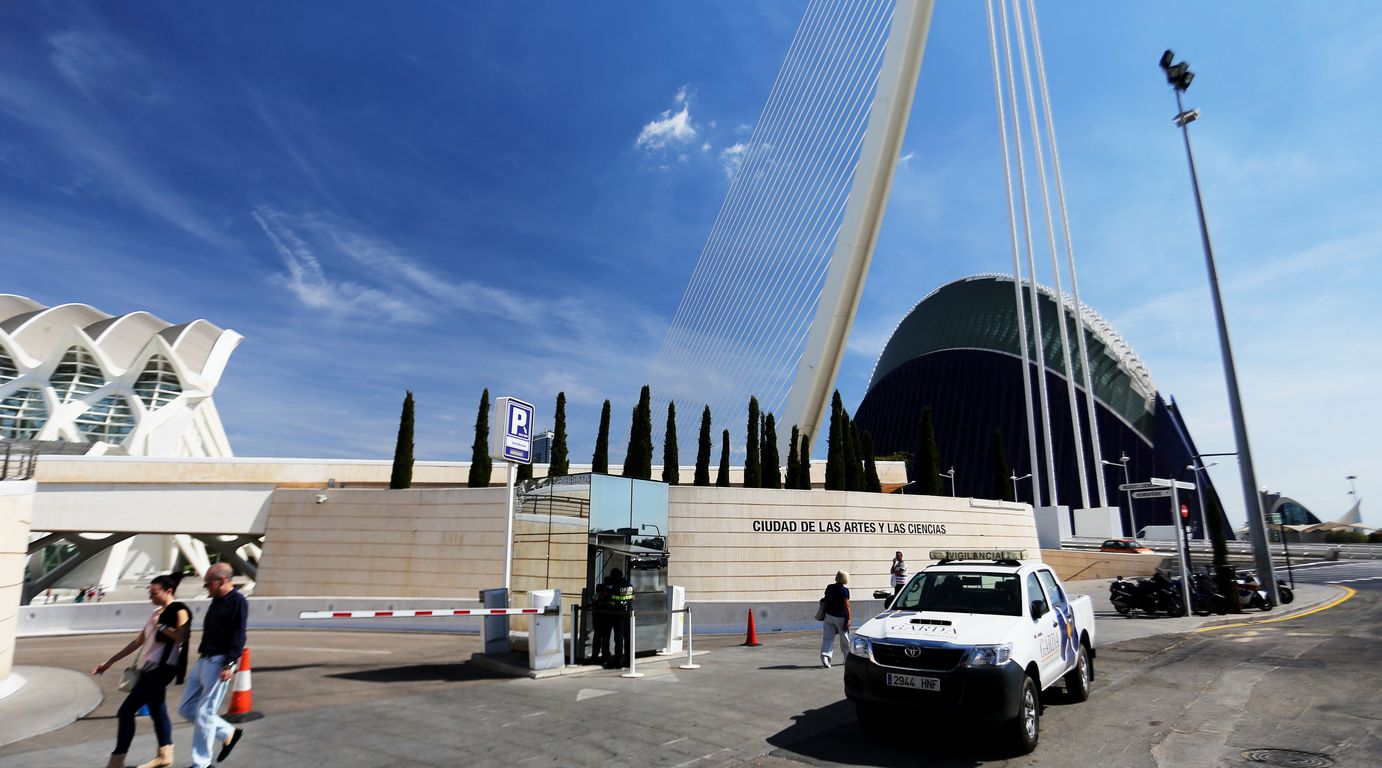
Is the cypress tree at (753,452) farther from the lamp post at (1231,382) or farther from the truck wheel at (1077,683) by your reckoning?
the truck wheel at (1077,683)

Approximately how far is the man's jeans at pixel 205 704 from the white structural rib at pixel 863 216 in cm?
2724

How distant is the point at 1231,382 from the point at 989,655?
72.0ft

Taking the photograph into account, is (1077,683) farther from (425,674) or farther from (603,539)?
(425,674)

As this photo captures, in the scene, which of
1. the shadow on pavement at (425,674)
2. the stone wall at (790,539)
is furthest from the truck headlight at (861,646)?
the stone wall at (790,539)

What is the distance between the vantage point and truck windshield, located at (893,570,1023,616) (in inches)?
283

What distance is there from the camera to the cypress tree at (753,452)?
31969 millimetres

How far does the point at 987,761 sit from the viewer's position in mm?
5914

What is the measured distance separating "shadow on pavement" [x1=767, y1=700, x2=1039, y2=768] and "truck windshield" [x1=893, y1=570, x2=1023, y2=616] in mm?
1134

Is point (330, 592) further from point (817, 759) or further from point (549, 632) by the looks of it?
point (817, 759)

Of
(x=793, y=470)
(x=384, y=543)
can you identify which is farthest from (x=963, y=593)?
(x=793, y=470)

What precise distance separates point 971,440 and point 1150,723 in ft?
252

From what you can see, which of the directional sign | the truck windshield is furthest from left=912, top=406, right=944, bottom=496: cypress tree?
the truck windshield

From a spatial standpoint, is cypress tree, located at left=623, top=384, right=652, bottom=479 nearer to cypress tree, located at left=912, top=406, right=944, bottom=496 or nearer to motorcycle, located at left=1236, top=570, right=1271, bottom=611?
cypress tree, located at left=912, top=406, right=944, bottom=496

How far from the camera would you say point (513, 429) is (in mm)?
13250
